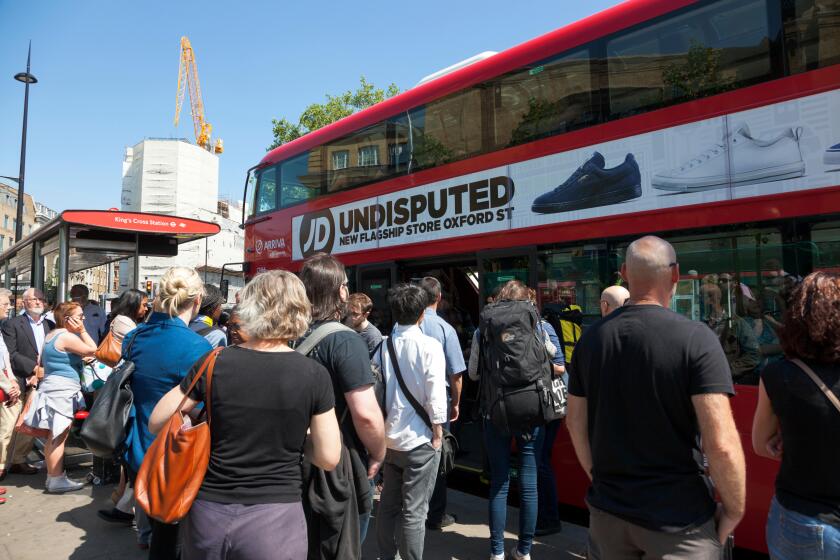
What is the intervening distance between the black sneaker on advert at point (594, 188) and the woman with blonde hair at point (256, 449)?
131 inches

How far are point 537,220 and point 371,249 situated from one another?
244 cm

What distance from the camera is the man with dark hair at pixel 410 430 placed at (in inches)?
131

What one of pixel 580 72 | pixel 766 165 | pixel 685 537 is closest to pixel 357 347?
pixel 685 537

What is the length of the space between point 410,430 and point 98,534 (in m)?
3.01

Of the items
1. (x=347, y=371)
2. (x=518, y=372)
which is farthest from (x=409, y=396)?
(x=347, y=371)

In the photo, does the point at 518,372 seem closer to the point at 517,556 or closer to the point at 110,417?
the point at 517,556

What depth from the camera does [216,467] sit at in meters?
2.11

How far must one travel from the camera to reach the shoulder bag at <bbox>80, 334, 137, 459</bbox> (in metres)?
3.09

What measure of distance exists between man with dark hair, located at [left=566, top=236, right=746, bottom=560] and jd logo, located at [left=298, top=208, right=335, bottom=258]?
5.79 metres

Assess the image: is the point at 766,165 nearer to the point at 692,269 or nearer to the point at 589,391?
the point at 692,269

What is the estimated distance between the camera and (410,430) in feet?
11.0

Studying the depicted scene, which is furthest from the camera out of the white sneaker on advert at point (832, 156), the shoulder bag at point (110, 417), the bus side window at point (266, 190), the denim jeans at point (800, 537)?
the bus side window at point (266, 190)

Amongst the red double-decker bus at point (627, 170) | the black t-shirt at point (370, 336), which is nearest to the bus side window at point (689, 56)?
the red double-decker bus at point (627, 170)

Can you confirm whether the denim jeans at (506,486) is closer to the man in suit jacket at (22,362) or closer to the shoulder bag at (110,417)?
the shoulder bag at (110,417)
